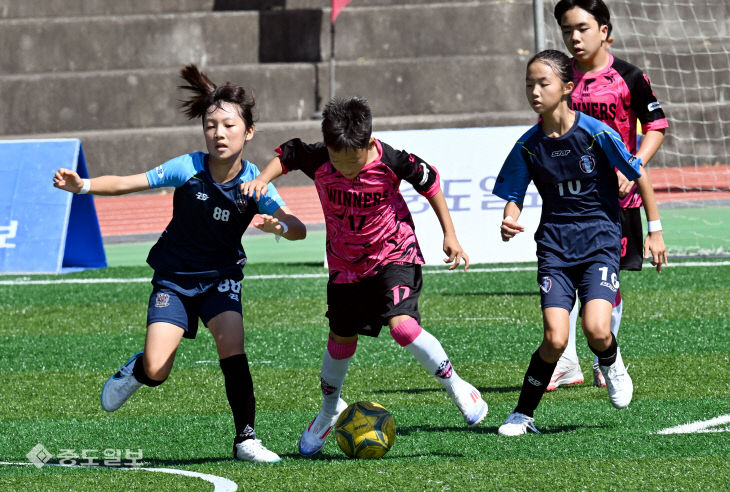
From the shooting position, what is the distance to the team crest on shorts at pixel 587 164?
5.69 metres

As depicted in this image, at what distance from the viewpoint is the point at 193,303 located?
552 cm

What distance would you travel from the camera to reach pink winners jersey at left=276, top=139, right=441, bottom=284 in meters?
5.40

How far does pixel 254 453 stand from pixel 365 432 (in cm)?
50

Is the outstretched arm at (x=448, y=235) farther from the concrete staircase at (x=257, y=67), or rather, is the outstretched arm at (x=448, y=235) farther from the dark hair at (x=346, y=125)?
the concrete staircase at (x=257, y=67)

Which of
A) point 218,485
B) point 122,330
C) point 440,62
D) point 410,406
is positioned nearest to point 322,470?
point 218,485

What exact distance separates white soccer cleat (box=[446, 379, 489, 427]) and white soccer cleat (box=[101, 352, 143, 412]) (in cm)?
146

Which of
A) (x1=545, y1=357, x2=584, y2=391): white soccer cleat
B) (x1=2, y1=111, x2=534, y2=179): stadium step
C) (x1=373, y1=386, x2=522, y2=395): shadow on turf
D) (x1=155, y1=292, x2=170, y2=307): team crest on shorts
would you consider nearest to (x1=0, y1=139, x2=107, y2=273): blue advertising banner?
(x1=373, y1=386, x2=522, y2=395): shadow on turf

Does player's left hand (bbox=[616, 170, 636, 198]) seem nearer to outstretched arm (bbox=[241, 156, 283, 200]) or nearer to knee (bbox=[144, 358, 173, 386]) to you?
outstretched arm (bbox=[241, 156, 283, 200])

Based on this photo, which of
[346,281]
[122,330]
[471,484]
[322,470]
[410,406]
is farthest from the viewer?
[122,330]

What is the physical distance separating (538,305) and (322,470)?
501 centimetres

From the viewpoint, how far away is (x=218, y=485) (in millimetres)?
4691

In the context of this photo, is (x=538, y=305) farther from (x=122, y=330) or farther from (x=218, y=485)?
(x=218, y=485)

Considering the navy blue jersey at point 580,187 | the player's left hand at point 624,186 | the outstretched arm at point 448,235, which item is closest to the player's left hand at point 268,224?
the outstretched arm at point 448,235

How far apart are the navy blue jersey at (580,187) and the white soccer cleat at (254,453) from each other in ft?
5.30
